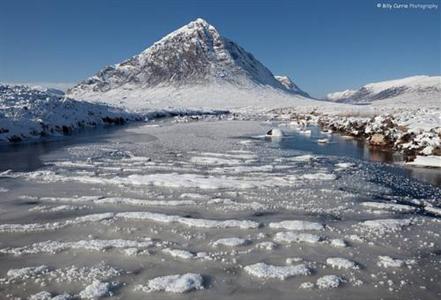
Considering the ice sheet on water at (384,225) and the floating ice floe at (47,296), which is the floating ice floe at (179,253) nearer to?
the floating ice floe at (47,296)

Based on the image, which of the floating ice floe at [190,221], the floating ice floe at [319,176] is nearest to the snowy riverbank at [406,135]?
the floating ice floe at [319,176]

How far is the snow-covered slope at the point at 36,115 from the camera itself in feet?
112

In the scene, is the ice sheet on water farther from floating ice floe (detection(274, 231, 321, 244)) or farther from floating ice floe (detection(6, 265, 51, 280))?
floating ice floe (detection(6, 265, 51, 280))

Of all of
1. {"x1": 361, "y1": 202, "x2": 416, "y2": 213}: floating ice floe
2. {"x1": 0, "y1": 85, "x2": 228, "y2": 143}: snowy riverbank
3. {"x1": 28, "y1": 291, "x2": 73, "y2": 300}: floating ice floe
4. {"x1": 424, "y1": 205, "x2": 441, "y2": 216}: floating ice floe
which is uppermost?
{"x1": 0, "y1": 85, "x2": 228, "y2": 143}: snowy riverbank

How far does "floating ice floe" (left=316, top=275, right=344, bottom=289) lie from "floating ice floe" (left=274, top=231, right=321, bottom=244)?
1.98 m

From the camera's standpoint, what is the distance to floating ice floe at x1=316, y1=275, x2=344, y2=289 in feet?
25.1

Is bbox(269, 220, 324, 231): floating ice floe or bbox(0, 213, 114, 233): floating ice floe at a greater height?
bbox(0, 213, 114, 233): floating ice floe

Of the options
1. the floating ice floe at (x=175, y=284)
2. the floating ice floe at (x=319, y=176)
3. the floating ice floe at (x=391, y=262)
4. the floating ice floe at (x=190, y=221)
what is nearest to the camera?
the floating ice floe at (x=175, y=284)

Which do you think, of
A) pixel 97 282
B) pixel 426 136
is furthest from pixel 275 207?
pixel 426 136

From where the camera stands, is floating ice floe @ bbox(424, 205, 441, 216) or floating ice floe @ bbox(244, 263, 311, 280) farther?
floating ice floe @ bbox(424, 205, 441, 216)

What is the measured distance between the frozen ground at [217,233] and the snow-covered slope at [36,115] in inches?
637

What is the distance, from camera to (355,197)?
47.7 ft

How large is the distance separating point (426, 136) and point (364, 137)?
10476 millimetres

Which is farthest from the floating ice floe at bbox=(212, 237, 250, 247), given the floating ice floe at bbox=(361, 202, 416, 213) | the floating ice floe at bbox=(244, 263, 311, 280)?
the floating ice floe at bbox=(361, 202, 416, 213)
